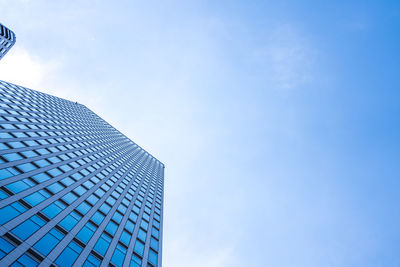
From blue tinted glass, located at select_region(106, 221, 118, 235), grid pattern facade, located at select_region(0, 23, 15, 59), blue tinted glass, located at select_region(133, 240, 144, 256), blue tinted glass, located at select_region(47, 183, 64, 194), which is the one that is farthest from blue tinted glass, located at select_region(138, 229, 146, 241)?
grid pattern facade, located at select_region(0, 23, 15, 59)

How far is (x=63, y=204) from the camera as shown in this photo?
25.8 meters

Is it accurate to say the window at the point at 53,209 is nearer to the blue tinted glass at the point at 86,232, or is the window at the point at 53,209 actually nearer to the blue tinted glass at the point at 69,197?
the blue tinted glass at the point at 69,197

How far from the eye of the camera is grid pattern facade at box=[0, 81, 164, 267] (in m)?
18.6

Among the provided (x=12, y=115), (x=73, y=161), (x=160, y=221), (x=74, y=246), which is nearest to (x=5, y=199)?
(x=74, y=246)

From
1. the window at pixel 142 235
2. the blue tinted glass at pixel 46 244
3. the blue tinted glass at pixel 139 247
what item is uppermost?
the window at pixel 142 235

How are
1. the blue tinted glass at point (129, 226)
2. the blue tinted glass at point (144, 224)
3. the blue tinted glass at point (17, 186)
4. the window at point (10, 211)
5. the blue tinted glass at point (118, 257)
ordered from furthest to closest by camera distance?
1. the blue tinted glass at point (144, 224)
2. the blue tinted glass at point (129, 226)
3. the blue tinted glass at point (118, 257)
4. the blue tinted glass at point (17, 186)
5. the window at point (10, 211)

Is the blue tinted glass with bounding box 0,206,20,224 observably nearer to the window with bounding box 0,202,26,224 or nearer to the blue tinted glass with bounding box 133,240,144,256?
the window with bounding box 0,202,26,224

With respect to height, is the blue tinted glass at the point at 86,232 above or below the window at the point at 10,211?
above

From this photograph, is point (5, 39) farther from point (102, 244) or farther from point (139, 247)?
point (102, 244)

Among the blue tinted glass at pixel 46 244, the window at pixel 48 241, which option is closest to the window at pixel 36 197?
the window at pixel 48 241

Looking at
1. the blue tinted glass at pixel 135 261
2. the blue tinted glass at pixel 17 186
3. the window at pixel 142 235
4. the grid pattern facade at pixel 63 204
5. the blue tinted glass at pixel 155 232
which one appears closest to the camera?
the grid pattern facade at pixel 63 204

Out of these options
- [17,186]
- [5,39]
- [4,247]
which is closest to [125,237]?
[17,186]

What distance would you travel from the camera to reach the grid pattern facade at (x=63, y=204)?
1864 centimetres

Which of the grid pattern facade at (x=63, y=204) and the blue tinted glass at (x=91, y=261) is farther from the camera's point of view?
the blue tinted glass at (x=91, y=261)
